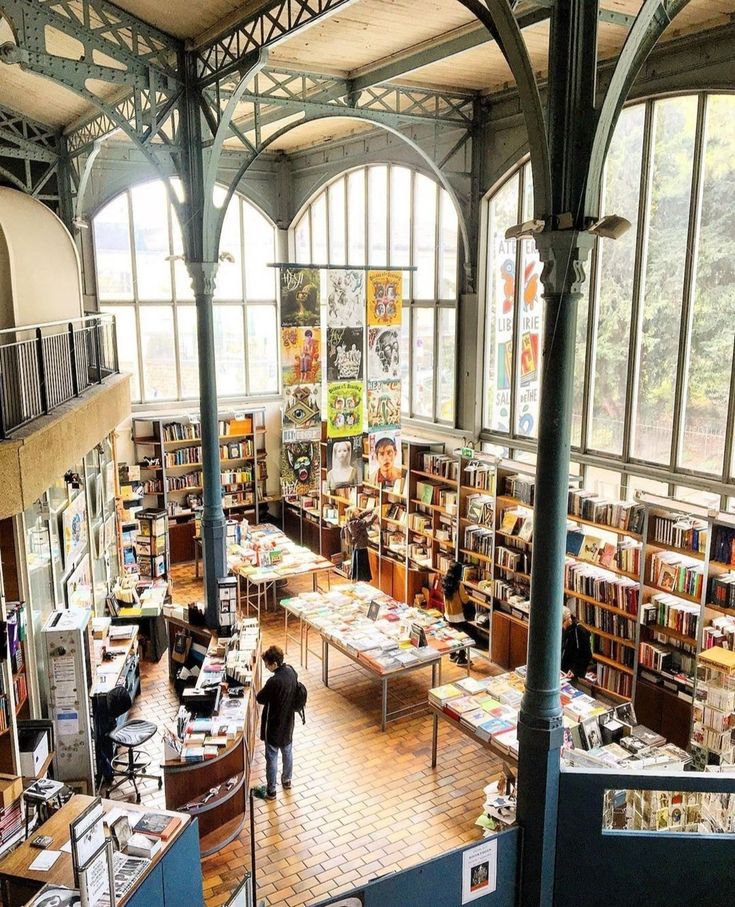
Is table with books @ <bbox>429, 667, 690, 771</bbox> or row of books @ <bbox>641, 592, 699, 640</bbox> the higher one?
row of books @ <bbox>641, 592, 699, 640</bbox>

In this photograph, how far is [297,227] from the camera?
52.2 feet

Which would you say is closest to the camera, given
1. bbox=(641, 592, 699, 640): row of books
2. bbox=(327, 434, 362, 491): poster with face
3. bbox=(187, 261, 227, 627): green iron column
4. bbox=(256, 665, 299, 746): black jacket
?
bbox=(256, 665, 299, 746): black jacket

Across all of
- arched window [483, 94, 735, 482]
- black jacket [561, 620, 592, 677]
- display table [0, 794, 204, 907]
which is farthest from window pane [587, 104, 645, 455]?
display table [0, 794, 204, 907]

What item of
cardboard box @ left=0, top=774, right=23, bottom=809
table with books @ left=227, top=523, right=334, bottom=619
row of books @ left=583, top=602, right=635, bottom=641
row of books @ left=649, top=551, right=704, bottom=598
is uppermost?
row of books @ left=649, top=551, right=704, bottom=598

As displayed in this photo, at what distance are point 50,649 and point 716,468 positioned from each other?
6.93 meters

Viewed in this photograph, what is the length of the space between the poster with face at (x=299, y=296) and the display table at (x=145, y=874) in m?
6.19

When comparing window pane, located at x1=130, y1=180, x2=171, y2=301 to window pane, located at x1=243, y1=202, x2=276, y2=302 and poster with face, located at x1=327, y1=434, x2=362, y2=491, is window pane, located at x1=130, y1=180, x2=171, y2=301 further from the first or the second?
poster with face, located at x1=327, y1=434, x2=362, y2=491

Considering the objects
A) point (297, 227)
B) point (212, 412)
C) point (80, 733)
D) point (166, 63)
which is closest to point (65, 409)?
point (212, 412)

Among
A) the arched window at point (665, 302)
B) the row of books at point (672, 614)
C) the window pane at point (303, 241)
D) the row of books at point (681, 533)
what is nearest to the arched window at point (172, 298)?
the window pane at point (303, 241)

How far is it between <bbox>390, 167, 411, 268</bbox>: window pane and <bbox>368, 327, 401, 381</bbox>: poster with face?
2.34 m

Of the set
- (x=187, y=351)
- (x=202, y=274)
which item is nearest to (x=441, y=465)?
(x=202, y=274)

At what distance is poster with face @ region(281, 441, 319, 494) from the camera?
10.4 metres

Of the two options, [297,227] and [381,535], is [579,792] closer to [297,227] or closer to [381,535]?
[381,535]

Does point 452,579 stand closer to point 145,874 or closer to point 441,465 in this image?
point 441,465
